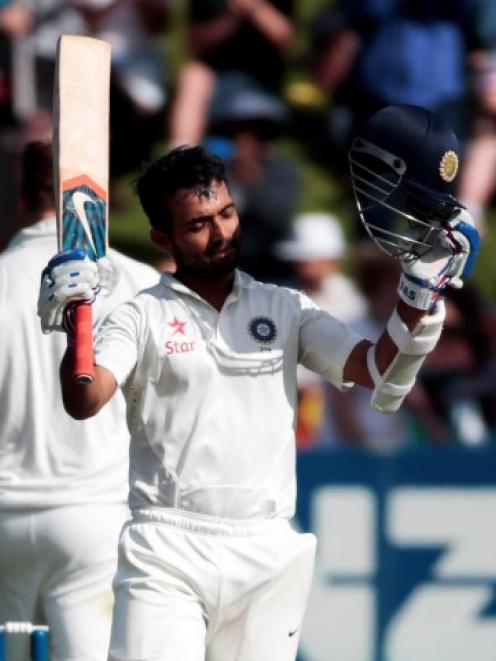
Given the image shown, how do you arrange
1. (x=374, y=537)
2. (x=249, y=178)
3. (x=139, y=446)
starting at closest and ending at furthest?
1. (x=139, y=446)
2. (x=374, y=537)
3. (x=249, y=178)

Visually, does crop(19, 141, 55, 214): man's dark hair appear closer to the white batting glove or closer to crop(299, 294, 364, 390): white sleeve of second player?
crop(299, 294, 364, 390): white sleeve of second player

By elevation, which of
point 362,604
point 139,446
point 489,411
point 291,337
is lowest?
point 362,604

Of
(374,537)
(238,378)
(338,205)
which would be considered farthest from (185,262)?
(338,205)

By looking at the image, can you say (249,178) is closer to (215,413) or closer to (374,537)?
(374,537)

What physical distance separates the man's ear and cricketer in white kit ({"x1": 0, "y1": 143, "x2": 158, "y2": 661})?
77 centimetres

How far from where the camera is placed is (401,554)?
244 inches

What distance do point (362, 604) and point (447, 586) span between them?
35cm

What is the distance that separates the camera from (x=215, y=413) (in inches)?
144

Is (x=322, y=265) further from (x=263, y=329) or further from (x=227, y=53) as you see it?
(x=263, y=329)

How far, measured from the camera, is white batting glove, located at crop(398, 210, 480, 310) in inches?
135

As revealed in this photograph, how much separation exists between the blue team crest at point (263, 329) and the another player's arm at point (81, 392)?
423mm

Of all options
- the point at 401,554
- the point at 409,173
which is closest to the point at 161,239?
the point at 409,173

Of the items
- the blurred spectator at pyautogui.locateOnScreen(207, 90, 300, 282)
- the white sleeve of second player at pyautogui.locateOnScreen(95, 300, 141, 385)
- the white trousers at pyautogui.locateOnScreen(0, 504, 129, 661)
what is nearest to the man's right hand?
the white sleeve of second player at pyautogui.locateOnScreen(95, 300, 141, 385)

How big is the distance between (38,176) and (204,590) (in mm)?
→ 1639
